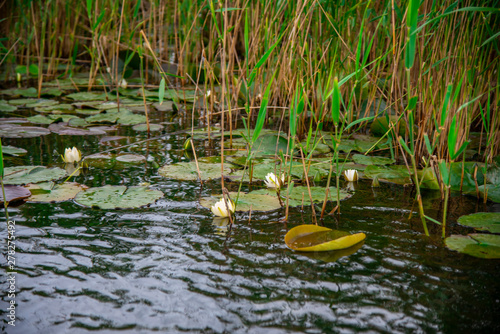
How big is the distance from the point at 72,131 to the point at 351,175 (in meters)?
1.92

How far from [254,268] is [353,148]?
1.44m

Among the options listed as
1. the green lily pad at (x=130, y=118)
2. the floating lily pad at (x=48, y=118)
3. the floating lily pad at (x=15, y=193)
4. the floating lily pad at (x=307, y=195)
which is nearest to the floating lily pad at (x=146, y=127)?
the green lily pad at (x=130, y=118)

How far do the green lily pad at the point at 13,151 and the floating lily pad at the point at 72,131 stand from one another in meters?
0.36

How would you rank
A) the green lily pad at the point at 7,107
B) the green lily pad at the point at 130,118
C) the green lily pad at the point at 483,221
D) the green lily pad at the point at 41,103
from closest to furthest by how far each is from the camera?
the green lily pad at the point at 483,221 → the green lily pad at the point at 130,118 → the green lily pad at the point at 7,107 → the green lily pad at the point at 41,103

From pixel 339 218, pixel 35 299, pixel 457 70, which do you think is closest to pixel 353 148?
pixel 457 70

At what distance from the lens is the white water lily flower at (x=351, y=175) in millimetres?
2127

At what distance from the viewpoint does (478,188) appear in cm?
194

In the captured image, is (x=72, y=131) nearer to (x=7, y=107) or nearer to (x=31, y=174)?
(x=31, y=174)

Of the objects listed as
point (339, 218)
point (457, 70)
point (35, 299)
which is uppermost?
point (457, 70)

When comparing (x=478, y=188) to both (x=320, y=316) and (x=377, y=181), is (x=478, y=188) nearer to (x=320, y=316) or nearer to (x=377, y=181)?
(x=377, y=181)

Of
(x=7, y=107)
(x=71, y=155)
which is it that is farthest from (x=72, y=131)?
(x=7, y=107)

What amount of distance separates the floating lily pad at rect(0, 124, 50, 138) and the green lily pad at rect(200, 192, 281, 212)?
1598 mm

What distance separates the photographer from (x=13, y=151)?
2.47 metres

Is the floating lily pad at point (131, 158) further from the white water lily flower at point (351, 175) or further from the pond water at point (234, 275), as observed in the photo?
the white water lily flower at point (351, 175)
